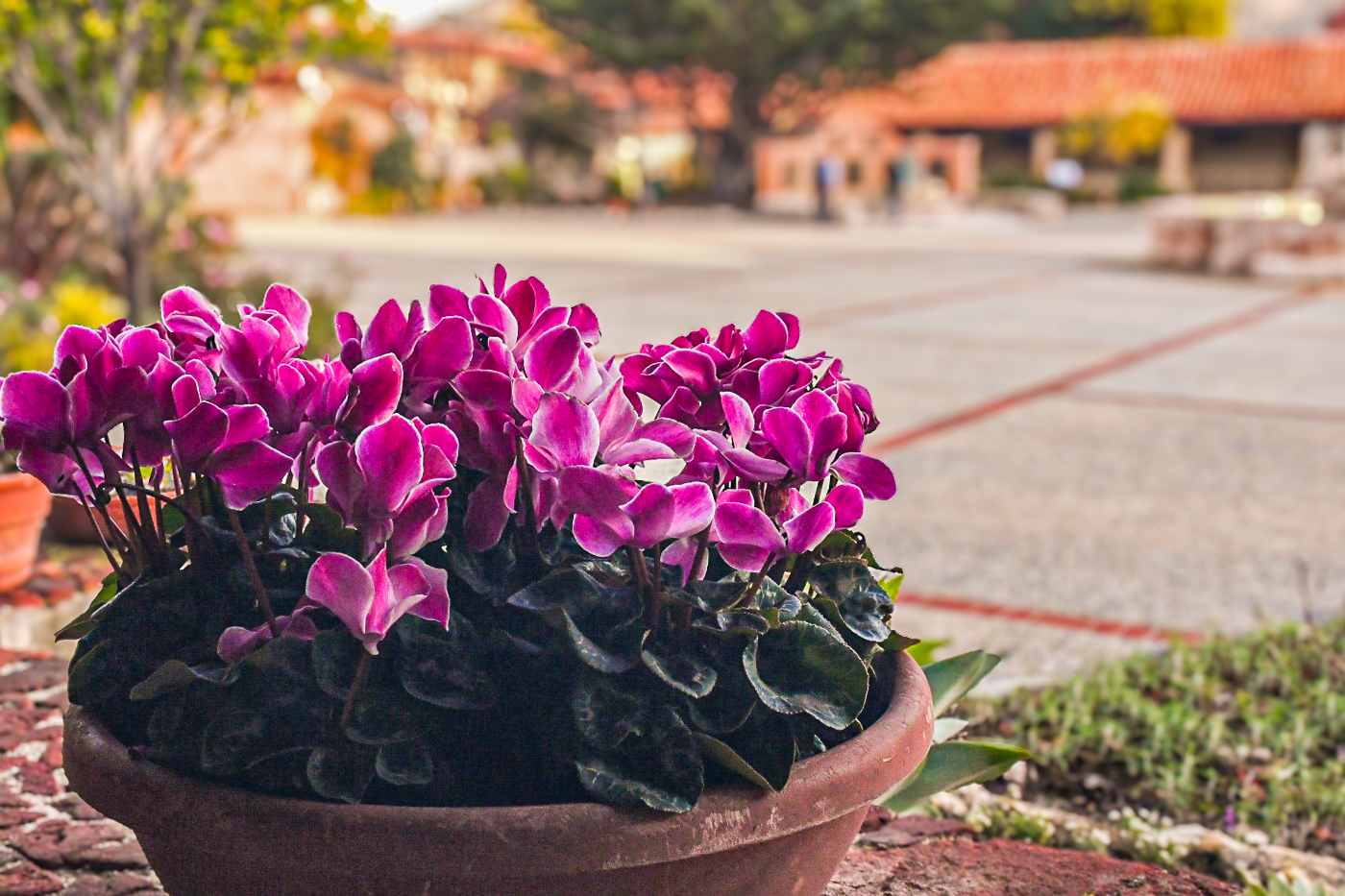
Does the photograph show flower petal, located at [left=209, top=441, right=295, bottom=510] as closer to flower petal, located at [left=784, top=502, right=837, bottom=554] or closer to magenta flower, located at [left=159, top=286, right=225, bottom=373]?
magenta flower, located at [left=159, top=286, right=225, bottom=373]

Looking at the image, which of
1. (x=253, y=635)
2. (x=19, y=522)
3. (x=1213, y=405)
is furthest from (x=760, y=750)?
(x=1213, y=405)

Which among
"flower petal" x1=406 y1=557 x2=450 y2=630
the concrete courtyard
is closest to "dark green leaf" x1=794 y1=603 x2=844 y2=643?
"flower petal" x1=406 y1=557 x2=450 y2=630

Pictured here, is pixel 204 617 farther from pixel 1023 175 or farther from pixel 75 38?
pixel 1023 175

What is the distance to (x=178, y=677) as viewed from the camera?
1306 millimetres

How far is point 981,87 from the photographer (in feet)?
145

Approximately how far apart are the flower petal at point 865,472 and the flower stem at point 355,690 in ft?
1.57

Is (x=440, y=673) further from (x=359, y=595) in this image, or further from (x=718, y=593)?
(x=718, y=593)

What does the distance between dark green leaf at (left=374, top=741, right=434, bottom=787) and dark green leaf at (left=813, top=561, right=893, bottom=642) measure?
45cm

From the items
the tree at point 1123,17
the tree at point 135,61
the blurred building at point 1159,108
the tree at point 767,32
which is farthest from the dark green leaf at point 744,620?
the tree at point 1123,17

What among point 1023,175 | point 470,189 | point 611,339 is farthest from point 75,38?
point 1023,175

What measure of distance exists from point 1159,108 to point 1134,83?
184 inches

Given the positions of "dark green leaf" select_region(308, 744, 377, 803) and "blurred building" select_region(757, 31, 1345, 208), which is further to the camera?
"blurred building" select_region(757, 31, 1345, 208)

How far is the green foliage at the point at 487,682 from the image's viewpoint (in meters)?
1.29

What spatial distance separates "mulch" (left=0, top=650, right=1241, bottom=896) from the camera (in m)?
1.91
